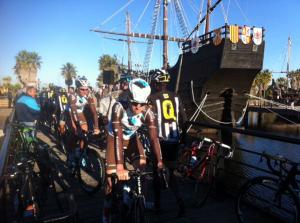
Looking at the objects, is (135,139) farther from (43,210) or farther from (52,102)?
(52,102)

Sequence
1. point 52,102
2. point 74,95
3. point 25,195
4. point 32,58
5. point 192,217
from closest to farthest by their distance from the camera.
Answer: point 25,195, point 192,217, point 74,95, point 52,102, point 32,58

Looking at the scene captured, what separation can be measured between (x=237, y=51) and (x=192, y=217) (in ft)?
61.2

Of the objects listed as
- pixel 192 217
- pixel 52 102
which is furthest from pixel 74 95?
pixel 52 102

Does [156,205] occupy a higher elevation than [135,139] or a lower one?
lower

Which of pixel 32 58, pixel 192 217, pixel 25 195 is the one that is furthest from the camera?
pixel 32 58

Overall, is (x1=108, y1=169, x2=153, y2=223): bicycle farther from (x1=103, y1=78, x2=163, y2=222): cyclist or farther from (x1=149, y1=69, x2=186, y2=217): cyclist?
(x1=149, y1=69, x2=186, y2=217): cyclist

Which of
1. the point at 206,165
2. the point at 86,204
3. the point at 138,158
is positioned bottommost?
the point at 86,204

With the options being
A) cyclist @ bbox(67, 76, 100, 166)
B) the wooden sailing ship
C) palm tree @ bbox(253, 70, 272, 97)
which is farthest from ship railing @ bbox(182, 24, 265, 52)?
palm tree @ bbox(253, 70, 272, 97)

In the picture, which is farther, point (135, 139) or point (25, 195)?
point (135, 139)

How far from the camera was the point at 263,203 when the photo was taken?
16.0 ft

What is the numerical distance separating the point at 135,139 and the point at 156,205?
1489mm

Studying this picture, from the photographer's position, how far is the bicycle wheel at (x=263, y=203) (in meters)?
4.10

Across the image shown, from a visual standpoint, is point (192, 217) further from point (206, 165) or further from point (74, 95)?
point (74, 95)

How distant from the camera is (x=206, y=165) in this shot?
5492 mm
